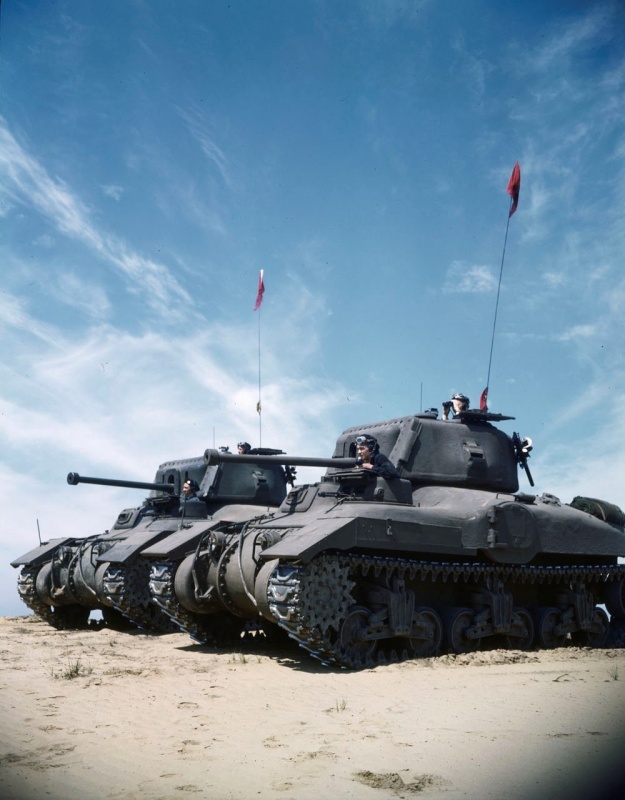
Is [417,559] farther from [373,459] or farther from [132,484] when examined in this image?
[132,484]

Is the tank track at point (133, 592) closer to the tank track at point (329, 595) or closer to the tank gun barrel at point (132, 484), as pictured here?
the tank gun barrel at point (132, 484)

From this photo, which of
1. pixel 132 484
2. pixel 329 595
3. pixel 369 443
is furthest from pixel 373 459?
pixel 132 484

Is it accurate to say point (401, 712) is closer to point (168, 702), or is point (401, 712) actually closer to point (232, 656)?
point (168, 702)

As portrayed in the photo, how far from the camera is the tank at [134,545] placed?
17.5 m

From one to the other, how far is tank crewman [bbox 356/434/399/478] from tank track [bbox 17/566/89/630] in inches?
438

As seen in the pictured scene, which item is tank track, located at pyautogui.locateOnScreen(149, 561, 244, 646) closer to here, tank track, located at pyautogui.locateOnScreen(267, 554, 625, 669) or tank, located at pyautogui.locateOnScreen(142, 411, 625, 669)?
tank, located at pyautogui.locateOnScreen(142, 411, 625, 669)

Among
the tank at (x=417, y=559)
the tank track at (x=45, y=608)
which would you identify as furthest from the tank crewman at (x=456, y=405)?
the tank track at (x=45, y=608)

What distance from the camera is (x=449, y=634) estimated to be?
12.9 meters

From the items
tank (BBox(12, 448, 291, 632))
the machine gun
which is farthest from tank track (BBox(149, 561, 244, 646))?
the machine gun

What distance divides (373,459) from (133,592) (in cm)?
668

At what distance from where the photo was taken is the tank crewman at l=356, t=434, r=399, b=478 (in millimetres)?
13305

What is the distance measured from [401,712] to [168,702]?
2.66 m

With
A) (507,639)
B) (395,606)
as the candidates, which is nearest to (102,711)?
(395,606)

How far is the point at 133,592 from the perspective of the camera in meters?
17.5
